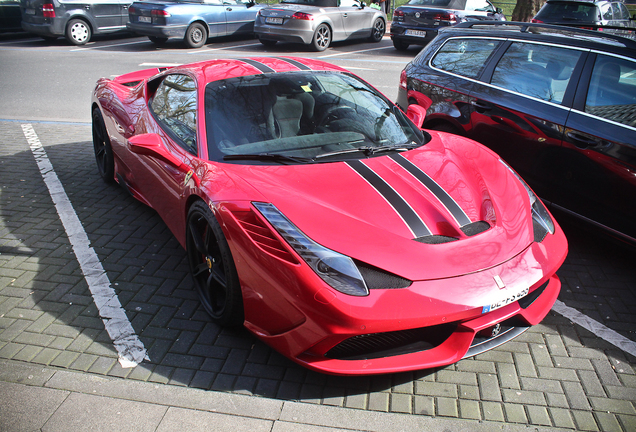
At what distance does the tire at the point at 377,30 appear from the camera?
1616 cm

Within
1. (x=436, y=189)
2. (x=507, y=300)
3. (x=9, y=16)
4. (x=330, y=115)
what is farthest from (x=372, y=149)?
(x=9, y=16)

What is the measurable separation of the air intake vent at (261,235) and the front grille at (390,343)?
47cm

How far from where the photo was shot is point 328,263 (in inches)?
96.7

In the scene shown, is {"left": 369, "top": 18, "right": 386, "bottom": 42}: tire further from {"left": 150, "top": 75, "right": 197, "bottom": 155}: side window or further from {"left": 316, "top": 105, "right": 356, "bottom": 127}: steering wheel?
{"left": 316, "top": 105, "right": 356, "bottom": 127}: steering wheel

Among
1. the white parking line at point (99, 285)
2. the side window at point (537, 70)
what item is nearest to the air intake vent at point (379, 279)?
the white parking line at point (99, 285)

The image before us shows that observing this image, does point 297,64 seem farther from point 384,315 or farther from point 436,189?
point 384,315

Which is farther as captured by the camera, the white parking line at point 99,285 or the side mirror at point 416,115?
the side mirror at point 416,115

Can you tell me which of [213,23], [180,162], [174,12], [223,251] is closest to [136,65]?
[174,12]

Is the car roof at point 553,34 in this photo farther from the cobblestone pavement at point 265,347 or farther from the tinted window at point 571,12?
the tinted window at point 571,12

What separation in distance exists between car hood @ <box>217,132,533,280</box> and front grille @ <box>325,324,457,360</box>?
0.89 ft

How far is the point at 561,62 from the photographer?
4.24 m

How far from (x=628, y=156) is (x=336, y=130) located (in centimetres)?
200

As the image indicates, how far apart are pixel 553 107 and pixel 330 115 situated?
1844 millimetres

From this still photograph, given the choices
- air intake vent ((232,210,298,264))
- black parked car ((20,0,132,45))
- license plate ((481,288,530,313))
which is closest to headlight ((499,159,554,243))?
license plate ((481,288,530,313))
